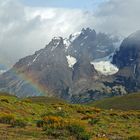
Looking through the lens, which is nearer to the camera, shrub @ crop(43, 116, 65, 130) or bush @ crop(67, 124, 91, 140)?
bush @ crop(67, 124, 91, 140)

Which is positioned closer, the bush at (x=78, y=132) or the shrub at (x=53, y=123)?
the bush at (x=78, y=132)

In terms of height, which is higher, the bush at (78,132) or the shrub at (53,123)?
the shrub at (53,123)

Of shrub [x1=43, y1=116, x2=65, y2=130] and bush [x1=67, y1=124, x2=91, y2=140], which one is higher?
shrub [x1=43, y1=116, x2=65, y2=130]

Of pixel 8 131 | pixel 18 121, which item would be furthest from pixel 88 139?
pixel 18 121

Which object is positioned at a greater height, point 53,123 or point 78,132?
point 53,123

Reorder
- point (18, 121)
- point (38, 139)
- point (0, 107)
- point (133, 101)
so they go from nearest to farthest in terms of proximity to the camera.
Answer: point (38, 139) < point (18, 121) < point (0, 107) < point (133, 101)

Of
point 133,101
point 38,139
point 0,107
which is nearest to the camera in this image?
point 38,139

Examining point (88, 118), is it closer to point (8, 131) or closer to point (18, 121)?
point (18, 121)

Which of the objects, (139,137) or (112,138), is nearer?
(139,137)

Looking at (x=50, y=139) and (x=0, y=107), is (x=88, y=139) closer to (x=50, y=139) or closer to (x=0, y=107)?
(x=50, y=139)

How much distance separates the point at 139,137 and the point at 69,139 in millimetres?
4252

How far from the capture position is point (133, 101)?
554 feet

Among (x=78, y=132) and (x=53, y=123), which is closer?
(x=78, y=132)

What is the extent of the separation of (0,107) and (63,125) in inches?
598
